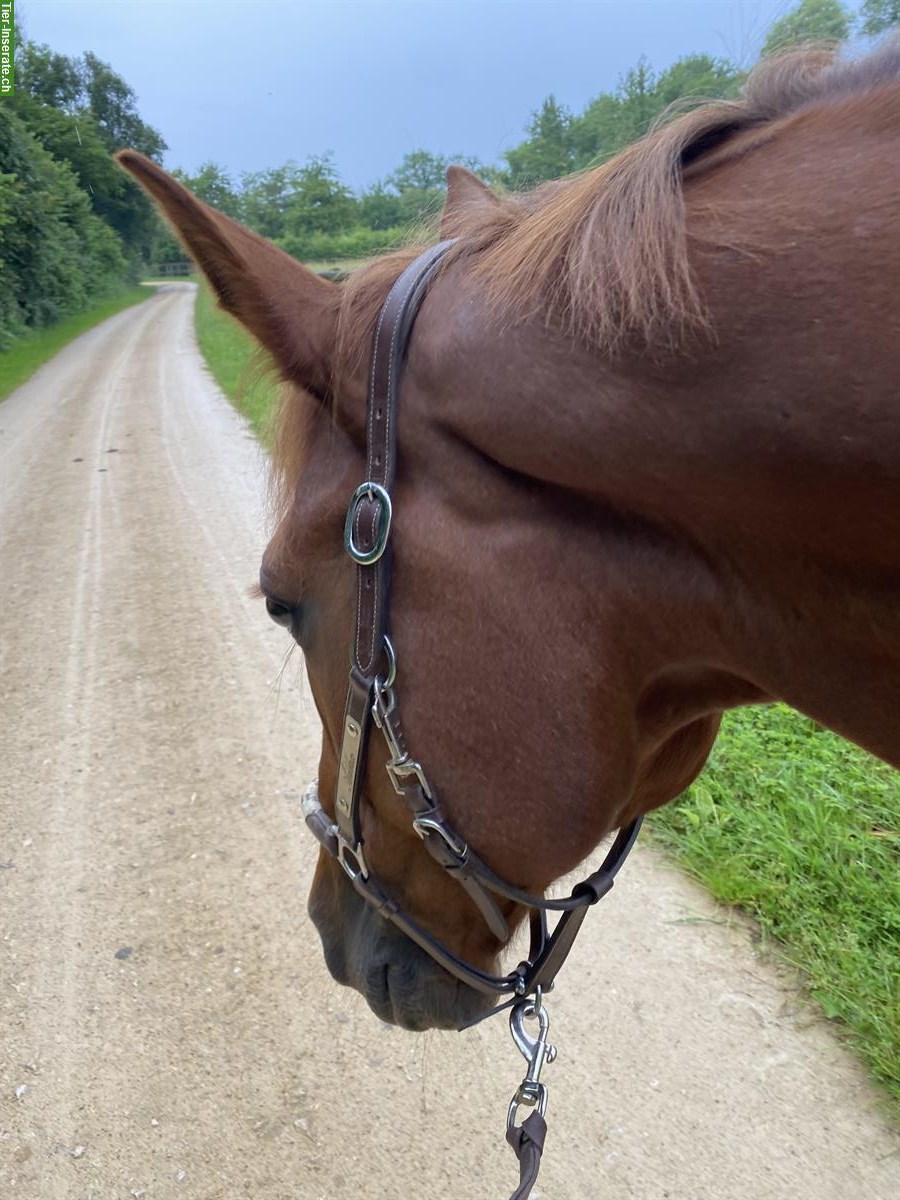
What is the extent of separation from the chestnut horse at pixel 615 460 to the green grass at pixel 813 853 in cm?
138

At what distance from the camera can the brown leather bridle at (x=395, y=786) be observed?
1199 millimetres

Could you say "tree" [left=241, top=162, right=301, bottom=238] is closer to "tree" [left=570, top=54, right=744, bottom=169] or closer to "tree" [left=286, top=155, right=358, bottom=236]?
"tree" [left=286, top=155, right=358, bottom=236]

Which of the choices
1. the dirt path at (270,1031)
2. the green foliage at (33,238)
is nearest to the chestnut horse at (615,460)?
the dirt path at (270,1031)

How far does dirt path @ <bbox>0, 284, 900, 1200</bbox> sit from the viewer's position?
2062 mm

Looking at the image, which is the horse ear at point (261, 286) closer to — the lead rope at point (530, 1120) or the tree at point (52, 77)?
the lead rope at point (530, 1120)

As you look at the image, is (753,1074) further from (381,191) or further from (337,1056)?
(381,191)

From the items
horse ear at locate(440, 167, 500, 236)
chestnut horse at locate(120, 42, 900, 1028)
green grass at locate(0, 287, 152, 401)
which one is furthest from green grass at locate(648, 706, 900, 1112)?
green grass at locate(0, 287, 152, 401)

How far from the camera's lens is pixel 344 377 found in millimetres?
1263

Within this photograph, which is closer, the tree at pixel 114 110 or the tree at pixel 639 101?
the tree at pixel 639 101

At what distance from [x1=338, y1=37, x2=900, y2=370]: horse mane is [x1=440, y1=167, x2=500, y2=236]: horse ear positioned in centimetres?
25

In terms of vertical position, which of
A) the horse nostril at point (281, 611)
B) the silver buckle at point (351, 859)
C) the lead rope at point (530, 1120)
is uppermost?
the horse nostril at point (281, 611)

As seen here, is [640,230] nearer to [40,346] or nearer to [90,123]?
[40,346]

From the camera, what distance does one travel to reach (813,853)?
2.79m

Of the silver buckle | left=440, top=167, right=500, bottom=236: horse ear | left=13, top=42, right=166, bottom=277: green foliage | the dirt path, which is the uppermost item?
left=13, top=42, right=166, bottom=277: green foliage
